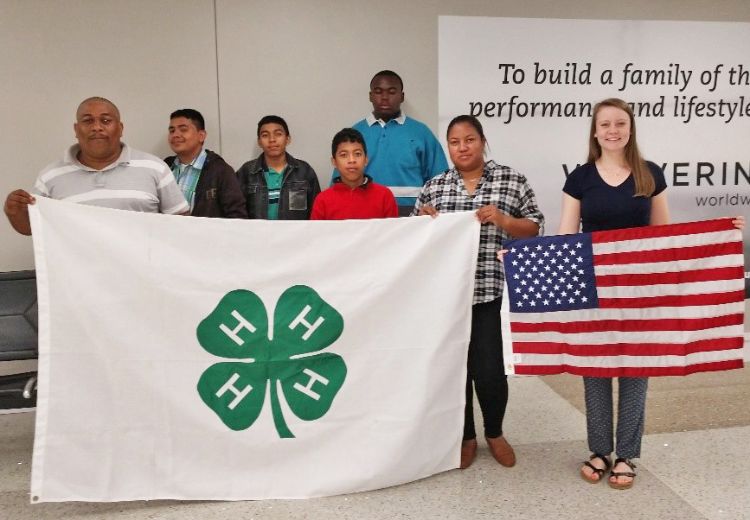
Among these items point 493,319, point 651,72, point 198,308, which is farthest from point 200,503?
point 651,72

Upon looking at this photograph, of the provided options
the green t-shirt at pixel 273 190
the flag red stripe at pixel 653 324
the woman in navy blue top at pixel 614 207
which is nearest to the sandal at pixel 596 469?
the woman in navy blue top at pixel 614 207

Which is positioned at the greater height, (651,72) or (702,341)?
(651,72)

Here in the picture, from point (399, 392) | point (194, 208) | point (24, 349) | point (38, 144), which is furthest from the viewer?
point (38, 144)

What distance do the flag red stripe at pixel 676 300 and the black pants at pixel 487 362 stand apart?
0.44 metres

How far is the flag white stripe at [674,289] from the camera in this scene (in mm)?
2492

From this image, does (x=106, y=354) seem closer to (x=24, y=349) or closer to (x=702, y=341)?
(x=24, y=349)

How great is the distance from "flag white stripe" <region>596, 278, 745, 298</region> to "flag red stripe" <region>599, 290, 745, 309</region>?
0.01m

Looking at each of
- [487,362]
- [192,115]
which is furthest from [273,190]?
[487,362]

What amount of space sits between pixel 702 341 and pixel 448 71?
2.28 metres

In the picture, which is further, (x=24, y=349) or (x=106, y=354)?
(x=24, y=349)

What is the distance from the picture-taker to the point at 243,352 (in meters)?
2.45

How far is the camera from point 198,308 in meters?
2.42

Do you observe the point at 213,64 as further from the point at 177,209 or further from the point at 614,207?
the point at 614,207

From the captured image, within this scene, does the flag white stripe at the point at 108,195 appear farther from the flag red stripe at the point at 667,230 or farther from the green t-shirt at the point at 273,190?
the flag red stripe at the point at 667,230
